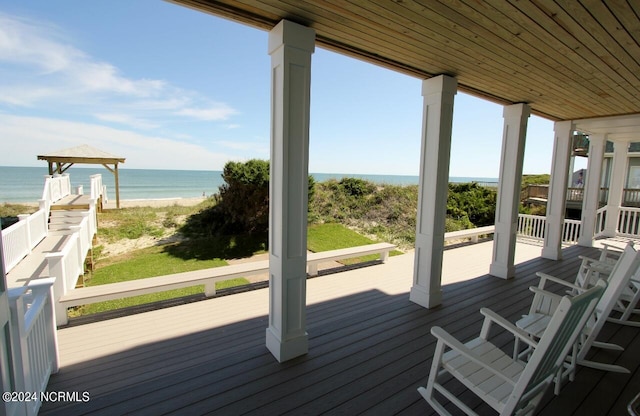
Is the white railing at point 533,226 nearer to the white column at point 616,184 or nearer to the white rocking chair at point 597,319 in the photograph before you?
the white column at point 616,184

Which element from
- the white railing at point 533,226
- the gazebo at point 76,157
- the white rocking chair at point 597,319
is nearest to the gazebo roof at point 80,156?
the gazebo at point 76,157

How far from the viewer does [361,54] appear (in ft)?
8.58

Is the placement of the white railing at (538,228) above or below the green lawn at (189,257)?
above

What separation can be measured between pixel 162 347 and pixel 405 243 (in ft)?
28.8

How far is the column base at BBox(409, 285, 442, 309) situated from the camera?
3.36 m

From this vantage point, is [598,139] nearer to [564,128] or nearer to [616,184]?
[564,128]

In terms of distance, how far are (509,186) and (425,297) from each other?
7.87 ft

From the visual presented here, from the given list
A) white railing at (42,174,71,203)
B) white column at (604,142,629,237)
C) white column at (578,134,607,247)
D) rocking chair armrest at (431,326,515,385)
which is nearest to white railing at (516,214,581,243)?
white column at (578,134,607,247)

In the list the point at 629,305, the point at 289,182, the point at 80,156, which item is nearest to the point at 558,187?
the point at 629,305

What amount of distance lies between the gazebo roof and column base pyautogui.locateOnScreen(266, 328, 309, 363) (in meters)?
11.4

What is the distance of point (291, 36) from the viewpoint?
205 cm

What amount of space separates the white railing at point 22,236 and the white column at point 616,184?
1274cm

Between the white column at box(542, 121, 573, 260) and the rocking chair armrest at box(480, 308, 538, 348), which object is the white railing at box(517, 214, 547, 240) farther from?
the rocking chair armrest at box(480, 308, 538, 348)

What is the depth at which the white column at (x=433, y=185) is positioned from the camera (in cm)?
318
